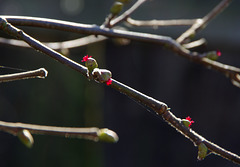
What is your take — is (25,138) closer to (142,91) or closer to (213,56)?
(213,56)

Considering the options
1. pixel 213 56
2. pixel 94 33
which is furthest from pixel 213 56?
pixel 94 33

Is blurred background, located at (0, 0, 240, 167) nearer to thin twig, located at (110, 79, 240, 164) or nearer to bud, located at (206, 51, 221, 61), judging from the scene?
bud, located at (206, 51, 221, 61)

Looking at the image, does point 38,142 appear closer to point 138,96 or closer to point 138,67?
point 138,67

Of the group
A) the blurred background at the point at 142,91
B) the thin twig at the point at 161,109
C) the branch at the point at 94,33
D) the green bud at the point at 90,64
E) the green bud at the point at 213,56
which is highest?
the blurred background at the point at 142,91

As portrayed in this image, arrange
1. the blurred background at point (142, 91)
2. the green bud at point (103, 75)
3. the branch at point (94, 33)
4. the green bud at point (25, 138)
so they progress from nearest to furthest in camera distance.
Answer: the green bud at point (103, 75) → the branch at point (94, 33) → the green bud at point (25, 138) → the blurred background at point (142, 91)

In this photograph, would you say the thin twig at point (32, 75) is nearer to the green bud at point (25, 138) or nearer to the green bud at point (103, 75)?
the green bud at point (103, 75)

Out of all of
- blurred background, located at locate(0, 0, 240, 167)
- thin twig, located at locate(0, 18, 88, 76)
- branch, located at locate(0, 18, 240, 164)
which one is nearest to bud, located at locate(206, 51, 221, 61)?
branch, located at locate(0, 18, 240, 164)

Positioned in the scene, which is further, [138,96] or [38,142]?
[38,142]

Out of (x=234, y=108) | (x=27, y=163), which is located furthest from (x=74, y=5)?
(x=234, y=108)

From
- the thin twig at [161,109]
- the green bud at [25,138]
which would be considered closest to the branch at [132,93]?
the thin twig at [161,109]
